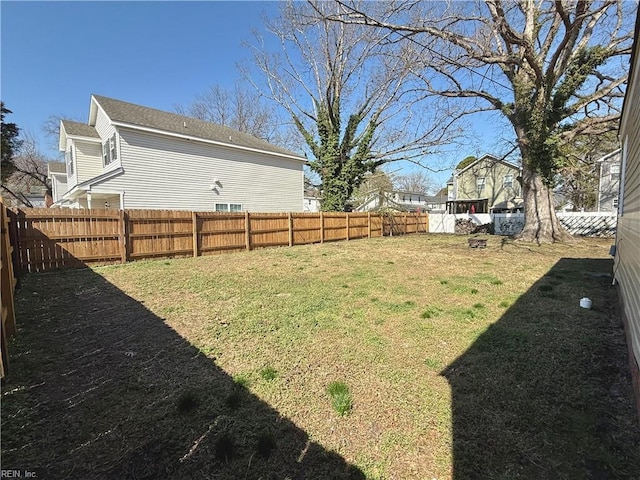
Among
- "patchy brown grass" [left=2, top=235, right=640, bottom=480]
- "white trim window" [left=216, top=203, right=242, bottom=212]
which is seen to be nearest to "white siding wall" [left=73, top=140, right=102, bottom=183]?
"white trim window" [left=216, top=203, right=242, bottom=212]

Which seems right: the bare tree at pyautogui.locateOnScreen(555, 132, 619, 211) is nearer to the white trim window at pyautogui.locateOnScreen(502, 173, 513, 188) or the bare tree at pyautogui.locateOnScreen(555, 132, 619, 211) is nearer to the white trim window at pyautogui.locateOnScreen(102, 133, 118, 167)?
the white trim window at pyautogui.locateOnScreen(502, 173, 513, 188)

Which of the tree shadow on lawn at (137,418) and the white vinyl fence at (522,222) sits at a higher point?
the white vinyl fence at (522,222)

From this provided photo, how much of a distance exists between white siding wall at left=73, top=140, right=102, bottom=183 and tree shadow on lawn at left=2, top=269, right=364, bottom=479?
1406cm

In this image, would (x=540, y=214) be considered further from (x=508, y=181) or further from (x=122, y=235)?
(x=508, y=181)

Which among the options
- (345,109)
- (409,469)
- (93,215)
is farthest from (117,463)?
(345,109)

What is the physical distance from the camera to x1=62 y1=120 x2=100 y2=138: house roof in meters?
14.2

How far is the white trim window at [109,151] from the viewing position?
1285cm

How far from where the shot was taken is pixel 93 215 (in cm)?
787

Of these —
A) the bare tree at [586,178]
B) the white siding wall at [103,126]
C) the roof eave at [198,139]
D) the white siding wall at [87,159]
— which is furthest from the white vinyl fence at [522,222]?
the white siding wall at [87,159]

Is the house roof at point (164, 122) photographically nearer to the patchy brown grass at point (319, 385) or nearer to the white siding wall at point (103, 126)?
the white siding wall at point (103, 126)

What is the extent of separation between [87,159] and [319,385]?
17159 mm

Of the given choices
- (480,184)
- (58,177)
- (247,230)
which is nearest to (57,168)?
(58,177)

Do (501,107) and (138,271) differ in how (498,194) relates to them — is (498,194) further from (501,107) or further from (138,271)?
(138,271)

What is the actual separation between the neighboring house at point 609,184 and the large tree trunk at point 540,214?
12426 millimetres
